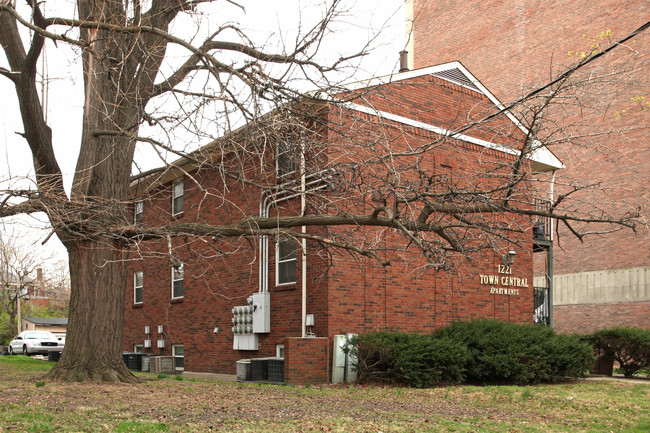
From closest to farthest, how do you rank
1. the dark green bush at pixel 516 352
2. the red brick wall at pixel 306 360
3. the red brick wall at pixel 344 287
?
the red brick wall at pixel 306 360, the red brick wall at pixel 344 287, the dark green bush at pixel 516 352

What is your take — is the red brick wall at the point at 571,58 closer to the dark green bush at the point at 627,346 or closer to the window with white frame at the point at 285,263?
the dark green bush at the point at 627,346

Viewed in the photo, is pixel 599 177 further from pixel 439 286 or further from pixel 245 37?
pixel 245 37

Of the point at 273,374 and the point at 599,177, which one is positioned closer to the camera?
the point at 273,374

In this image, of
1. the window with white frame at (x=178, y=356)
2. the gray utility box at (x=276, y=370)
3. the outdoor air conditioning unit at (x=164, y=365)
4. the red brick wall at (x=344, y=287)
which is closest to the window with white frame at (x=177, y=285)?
the red brick wall at (x=344, y=287)

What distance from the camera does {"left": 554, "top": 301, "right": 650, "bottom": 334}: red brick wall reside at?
26531 millimetres

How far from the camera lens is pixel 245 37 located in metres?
9.59

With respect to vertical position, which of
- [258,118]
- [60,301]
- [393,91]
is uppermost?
[393,91]

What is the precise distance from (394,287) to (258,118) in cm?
795

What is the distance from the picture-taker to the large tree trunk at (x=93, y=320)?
1183 cm

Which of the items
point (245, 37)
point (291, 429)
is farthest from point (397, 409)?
point (245, 37)

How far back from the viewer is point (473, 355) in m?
14.8

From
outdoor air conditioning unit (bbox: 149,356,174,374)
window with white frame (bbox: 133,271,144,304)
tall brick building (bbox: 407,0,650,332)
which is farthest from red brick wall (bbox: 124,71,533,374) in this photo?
tall brick building (bbox: 407,0,650,332)

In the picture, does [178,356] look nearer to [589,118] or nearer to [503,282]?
[503,282]

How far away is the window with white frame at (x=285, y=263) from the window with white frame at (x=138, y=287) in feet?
31.8
